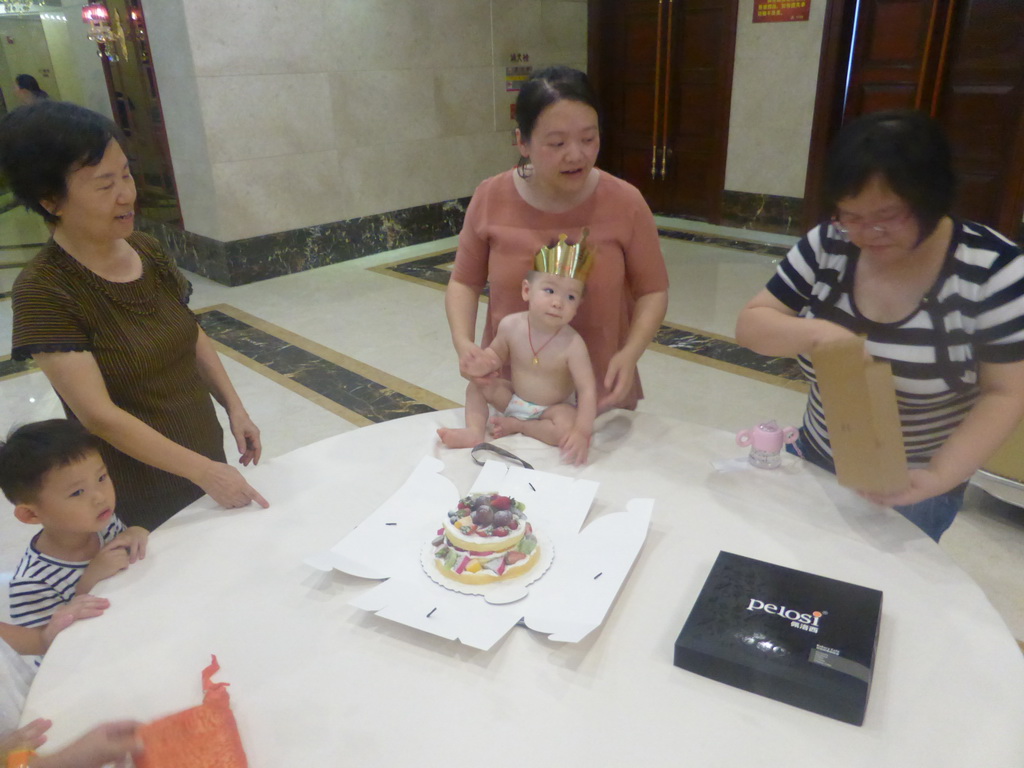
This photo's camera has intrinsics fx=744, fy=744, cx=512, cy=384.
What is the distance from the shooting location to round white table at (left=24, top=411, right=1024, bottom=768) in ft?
2.87

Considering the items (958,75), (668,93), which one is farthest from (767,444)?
(668,93)

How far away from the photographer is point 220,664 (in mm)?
1011

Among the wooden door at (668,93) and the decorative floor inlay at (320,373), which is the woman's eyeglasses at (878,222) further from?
the wooden door at (668,93)

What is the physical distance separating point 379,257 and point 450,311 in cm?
450

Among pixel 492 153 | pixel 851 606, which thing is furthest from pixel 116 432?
pixel 492 153

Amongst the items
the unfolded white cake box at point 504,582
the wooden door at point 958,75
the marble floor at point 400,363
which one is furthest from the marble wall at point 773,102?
the unfolded white cake box at point 504,582

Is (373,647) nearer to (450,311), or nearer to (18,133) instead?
(450,311)

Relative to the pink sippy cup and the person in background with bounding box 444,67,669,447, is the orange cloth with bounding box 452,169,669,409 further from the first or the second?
the pink sippy cup

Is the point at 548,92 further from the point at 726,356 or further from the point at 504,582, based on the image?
the point at 726,356

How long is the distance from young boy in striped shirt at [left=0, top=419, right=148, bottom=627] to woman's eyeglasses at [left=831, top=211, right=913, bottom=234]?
1256mm

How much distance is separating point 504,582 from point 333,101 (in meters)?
5.18

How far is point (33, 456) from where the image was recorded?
4.07 feet

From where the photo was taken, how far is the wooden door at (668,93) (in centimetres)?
632

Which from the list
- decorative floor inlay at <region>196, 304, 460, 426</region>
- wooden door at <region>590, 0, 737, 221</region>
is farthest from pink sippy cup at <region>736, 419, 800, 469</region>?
wooden door at <region>590, 0, 737, 221</region>
